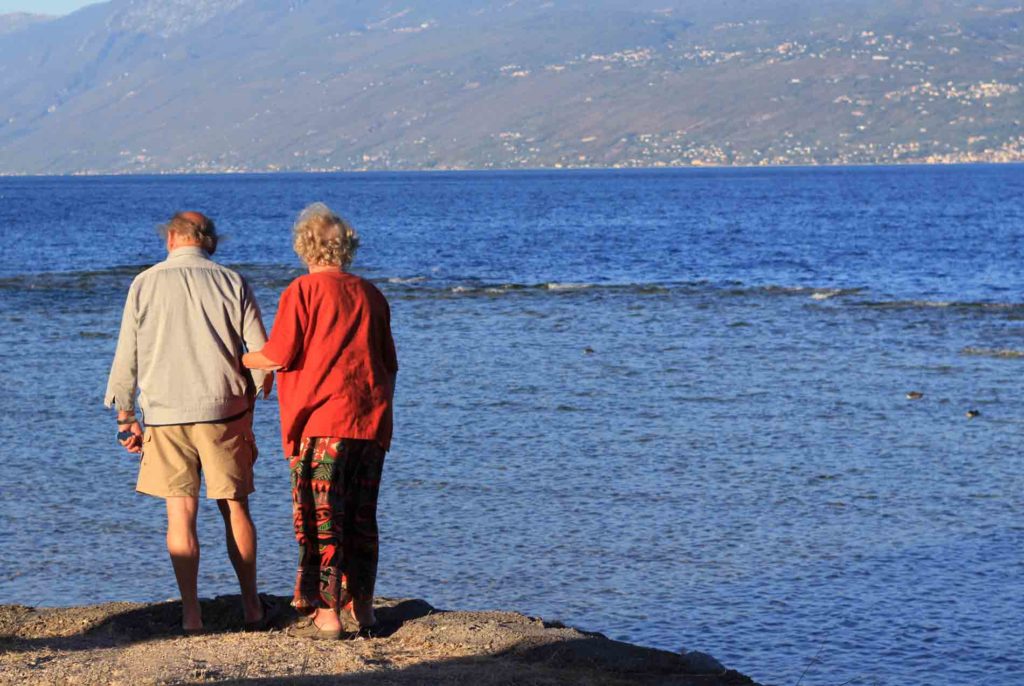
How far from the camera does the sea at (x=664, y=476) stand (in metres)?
7.98

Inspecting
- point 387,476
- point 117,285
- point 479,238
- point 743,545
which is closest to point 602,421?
point 387,476

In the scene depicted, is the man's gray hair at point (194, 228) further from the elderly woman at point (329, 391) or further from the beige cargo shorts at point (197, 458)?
the beige cargo shorts at point (197, 458)

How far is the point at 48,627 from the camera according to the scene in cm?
669

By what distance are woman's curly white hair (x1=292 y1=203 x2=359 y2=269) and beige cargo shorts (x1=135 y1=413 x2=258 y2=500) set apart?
0.83m

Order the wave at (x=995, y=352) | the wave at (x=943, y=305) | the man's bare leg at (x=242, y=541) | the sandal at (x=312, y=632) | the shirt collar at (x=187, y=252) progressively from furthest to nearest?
1. the wave at (x=943, y=305)
2. the wave at (x=995, y=352)
3. the man's bare leg at (x=242, y=541)
4. the sandal at (x=312, y=632)
5. the shirt collar at (x=187, y=252)

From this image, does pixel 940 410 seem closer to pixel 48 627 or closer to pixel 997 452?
pixel 997 452

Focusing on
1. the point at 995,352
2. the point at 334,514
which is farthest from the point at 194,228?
the point at 995,352

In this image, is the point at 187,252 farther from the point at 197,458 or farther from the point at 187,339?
the point at 197,458

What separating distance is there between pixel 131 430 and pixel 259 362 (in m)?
0.72

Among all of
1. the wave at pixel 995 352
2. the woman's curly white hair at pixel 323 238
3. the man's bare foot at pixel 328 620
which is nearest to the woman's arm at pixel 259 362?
the woman's curly white hair at pixel 323 238

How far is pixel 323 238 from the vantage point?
20.0 feet

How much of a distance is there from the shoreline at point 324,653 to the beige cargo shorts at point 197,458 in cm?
67

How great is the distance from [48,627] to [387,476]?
15.7 ft

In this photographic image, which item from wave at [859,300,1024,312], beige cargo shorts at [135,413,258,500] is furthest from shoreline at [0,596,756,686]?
wave at [859,300,1024,312]
